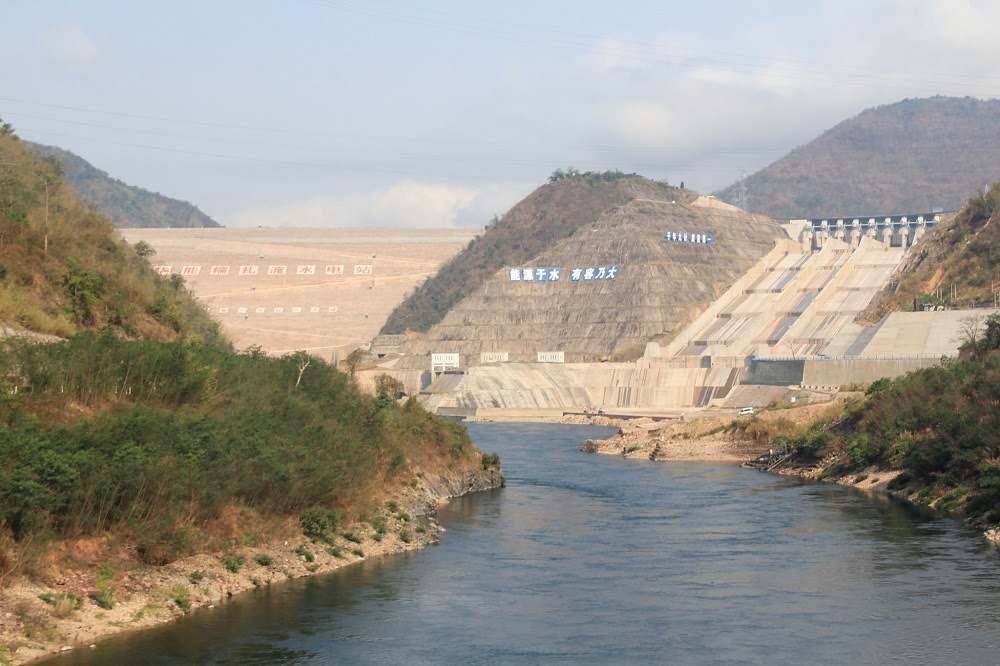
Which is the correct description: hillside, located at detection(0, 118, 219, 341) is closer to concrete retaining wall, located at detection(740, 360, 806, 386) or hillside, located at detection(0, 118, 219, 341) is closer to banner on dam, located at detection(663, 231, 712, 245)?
concrete retaining wall, located at detection(740, 360, 806, 386)

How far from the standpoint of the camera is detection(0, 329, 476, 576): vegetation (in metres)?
28.1

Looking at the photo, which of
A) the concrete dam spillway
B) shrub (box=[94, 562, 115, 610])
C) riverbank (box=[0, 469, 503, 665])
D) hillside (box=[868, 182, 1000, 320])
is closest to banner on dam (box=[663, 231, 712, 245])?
the concrete dam spillway

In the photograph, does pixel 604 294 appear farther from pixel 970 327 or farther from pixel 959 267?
pixel 970 327

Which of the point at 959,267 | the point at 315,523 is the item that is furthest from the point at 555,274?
the point at 315,523

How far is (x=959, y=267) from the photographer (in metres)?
125

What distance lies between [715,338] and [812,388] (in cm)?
4835

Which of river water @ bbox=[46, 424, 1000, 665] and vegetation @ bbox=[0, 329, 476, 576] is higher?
vegetation @ bbox=[0, 329, 476, 576]

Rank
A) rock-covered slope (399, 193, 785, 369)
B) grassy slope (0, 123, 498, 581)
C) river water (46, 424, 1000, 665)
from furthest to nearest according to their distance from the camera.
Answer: rock-covered slope (399, 193, 785, 369) < grassy slope (0, 123, 498, 581) < river water (46, 424, 1000, 665)

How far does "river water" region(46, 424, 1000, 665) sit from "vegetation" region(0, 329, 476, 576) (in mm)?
2766

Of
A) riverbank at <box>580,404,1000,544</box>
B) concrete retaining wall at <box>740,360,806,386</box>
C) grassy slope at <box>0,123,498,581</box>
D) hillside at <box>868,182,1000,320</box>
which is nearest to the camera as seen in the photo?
grassy slope at <box>0,123,498,581</box>

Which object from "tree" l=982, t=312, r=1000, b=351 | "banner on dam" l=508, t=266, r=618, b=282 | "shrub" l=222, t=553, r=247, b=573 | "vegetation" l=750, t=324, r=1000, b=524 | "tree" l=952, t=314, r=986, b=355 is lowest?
"shrub" l=222, t=553, r=247, b=573

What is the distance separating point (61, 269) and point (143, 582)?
70.0 ft

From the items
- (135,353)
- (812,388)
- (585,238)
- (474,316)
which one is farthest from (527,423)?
(135,353)

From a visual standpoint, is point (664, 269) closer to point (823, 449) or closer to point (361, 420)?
point (823, 449)
